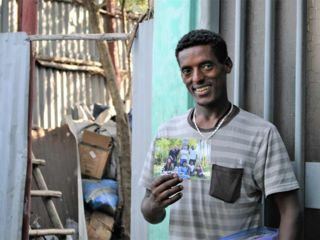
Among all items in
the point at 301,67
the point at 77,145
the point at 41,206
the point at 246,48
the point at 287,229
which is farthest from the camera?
the point at 77,145

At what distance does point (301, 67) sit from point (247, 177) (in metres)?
0.62

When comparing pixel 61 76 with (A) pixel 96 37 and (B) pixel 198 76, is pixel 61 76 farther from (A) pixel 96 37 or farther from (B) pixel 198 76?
(B) pixel 198 76

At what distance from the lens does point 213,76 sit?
86.8 inches

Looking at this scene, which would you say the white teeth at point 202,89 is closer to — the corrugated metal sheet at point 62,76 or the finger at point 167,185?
the finger at point 167,185

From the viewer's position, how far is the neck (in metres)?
2.25

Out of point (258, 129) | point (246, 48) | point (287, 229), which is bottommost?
point (287, 229)

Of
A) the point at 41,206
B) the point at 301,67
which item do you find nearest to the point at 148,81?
the point at 301,67

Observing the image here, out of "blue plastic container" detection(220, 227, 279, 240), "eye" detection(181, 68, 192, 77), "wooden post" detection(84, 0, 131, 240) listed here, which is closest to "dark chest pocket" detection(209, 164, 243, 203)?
"blue plastic container" detection(220, 227, 279, 240)

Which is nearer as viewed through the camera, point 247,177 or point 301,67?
point 247,177

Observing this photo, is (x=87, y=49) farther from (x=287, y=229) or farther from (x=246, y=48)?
(x=287, y=229)

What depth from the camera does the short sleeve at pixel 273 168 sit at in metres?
2.05

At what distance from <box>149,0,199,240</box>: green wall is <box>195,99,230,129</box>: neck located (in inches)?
31.5

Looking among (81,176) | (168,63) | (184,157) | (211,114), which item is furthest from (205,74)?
(81,176)

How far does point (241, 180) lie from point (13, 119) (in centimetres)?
312
